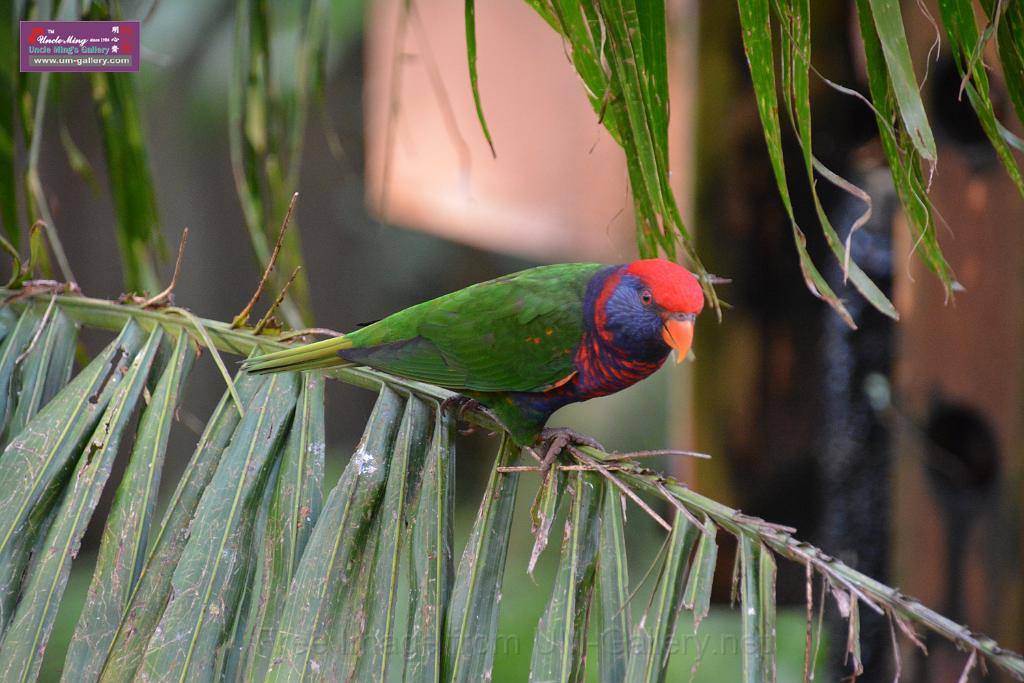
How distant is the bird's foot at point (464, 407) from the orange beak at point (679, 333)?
0.29m

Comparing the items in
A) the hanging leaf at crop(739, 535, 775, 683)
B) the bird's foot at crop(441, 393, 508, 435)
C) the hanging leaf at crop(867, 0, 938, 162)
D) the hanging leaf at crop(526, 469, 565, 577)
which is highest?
the hanging leaf at crop(867, 0, 938, 162)

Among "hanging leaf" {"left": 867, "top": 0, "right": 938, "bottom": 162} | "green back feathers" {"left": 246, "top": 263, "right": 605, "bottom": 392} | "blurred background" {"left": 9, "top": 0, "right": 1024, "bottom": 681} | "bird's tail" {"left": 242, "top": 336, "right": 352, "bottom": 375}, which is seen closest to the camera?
"hanging leaf" {"left": 867, "top": 0, "right": 938, "bottom": 162}

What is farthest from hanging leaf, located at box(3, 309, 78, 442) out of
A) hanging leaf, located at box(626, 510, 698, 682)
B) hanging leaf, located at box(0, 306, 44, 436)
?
hanging leaf, located at box(626, 510, 698, 682)

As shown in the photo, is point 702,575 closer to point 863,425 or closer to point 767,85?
point 767,85

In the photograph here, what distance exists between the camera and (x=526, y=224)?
9.29 feet

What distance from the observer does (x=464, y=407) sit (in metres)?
1.32

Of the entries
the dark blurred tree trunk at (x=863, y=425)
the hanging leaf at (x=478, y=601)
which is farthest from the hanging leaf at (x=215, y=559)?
the dark blurred tree trunk at (x=863, y=425)

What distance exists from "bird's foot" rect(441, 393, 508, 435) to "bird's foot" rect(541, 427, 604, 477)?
0.07 metres

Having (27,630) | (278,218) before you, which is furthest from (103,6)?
(27,630)

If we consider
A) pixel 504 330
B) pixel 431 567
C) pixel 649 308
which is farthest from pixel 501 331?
pixel 431 567

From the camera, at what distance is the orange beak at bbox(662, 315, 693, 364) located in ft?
3.67

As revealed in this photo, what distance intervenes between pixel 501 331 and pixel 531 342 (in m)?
0.05

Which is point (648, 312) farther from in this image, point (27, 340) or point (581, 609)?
point (27, 340)

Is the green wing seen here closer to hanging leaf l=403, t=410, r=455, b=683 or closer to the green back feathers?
the green back feathers
